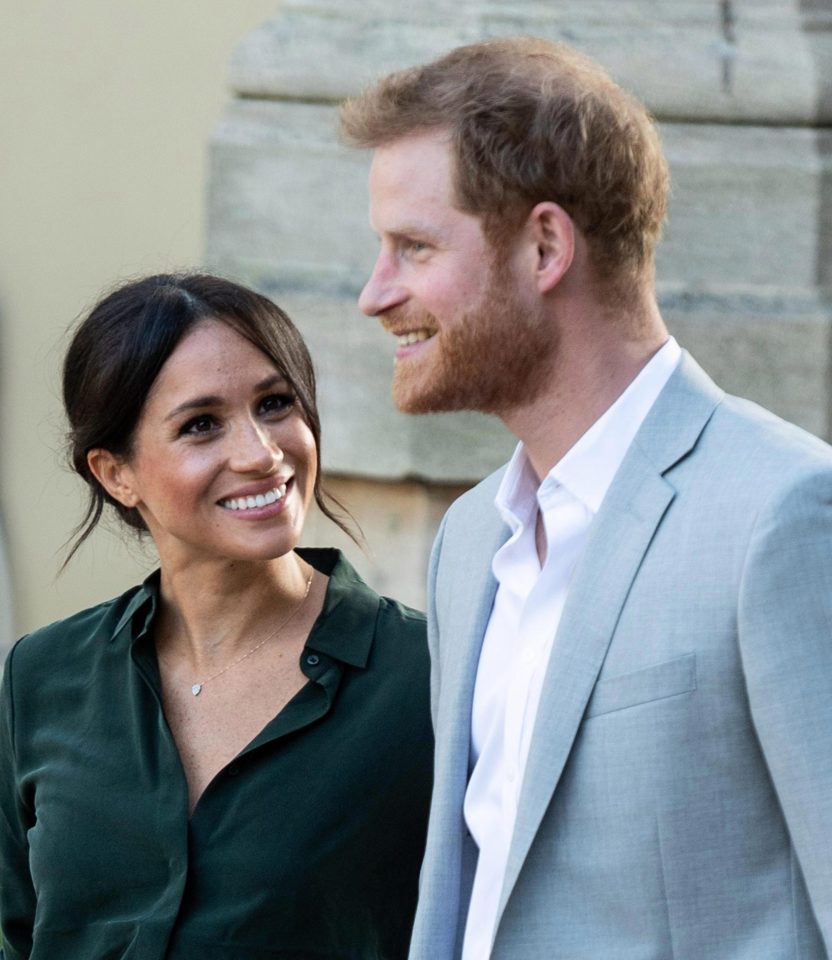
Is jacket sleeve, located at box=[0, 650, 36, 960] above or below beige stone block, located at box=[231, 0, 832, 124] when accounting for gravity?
below

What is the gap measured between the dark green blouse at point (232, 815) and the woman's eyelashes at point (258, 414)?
323 millimetres

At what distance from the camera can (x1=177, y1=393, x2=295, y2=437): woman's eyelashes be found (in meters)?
3.22

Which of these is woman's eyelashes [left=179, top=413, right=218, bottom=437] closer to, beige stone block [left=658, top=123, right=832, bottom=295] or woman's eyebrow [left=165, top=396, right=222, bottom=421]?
woman's eyebrow [left=165, top=396, right=222, bottom=421]

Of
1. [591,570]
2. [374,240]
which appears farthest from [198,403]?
[374,240]

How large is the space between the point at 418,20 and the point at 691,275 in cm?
100

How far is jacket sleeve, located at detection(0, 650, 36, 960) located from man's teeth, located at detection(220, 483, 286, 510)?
53 centimetres

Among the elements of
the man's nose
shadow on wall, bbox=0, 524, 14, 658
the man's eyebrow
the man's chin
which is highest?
the man's nose

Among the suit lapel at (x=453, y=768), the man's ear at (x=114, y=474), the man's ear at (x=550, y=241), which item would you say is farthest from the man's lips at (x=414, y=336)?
the man's ear at (x=114, y=474)

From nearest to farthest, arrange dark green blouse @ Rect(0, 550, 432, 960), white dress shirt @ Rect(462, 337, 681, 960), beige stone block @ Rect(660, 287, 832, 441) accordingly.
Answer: white dress shirt @ Rect(462, 337, 681, 960) → dark green blouse @ Rect(0, 550, 432, 960) → beige stone block @ Rect(660, 287, 832, 441)

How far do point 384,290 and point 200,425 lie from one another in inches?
27.5

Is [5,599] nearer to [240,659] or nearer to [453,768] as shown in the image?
[240,659]

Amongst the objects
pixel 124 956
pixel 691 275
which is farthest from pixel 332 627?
pixel 691 275

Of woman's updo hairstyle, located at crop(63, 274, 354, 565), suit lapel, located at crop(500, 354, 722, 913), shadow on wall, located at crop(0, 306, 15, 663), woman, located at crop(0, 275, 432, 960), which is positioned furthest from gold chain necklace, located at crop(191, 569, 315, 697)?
shadow on wall, located at crop(0, 306, 15, 663)

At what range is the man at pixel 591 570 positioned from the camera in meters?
2.25
